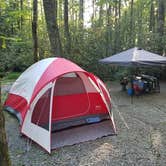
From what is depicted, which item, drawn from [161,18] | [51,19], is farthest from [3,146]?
[161,18]

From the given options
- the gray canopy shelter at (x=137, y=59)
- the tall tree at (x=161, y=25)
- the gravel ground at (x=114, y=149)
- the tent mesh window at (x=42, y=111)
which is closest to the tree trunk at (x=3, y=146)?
the gravel ground at (x=114, y=149)

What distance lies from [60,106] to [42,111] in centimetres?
53

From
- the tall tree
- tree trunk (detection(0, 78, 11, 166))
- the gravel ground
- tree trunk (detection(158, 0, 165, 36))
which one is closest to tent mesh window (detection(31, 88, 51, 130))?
the gravel ground

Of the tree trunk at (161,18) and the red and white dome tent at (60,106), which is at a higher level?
the tree trunk at (161,18)

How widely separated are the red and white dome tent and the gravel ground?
18 centimetres

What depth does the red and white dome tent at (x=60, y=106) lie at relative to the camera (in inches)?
166

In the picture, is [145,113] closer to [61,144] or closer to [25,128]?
[61,144]

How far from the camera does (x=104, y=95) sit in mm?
5203

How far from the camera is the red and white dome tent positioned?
13.9 feet

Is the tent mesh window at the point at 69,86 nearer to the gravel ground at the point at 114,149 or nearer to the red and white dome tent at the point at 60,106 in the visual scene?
the red and white dome tent at the point at 60,106

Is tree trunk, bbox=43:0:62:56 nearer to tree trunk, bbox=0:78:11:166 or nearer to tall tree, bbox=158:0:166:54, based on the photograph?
tree trunk, bbox=0:78:11:166

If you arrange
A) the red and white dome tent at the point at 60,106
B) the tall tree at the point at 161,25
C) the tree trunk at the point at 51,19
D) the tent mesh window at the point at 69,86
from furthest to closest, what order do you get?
the tall tree at the point at 161,25 → the tree trunk at the point at 51,19 → the tent mesh window at the point at 69,86 → the red and white dome tent at the point at 60,106

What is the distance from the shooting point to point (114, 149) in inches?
151

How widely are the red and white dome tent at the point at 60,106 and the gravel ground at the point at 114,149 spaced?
0.18 meters
